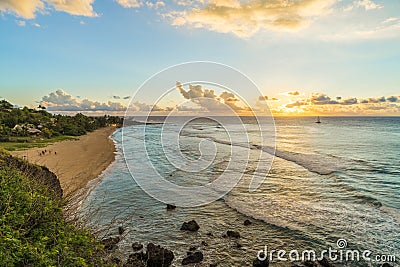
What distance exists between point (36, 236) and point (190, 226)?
713 cm

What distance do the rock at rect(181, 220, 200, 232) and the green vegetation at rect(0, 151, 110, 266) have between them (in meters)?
5.90

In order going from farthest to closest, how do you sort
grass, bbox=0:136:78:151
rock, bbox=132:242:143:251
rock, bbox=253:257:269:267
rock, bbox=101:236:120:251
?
1. grass, bbox=0:136:78:151
2. rock, bbox=132:242:143:251
3. rock, bbox=101:236:120:251
4. rock, bbox=253:257:269:267

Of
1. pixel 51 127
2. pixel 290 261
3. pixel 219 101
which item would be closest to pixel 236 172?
pixel 290 261

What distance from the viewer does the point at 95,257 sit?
5.75m

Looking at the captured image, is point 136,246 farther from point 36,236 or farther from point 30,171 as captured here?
point 30,171

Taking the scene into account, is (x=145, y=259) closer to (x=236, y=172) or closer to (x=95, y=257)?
(x=95, y=257)

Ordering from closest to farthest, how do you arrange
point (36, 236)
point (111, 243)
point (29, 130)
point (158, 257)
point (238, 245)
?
point (36, 236) < point (158, 257) < point (111, 243) < point (238, 245) < point (29, 130)

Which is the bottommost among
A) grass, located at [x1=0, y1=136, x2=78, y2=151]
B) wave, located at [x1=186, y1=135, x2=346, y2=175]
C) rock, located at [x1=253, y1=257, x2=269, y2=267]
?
wave, located at [x1=186, y1=135, x2=346, y2=175]

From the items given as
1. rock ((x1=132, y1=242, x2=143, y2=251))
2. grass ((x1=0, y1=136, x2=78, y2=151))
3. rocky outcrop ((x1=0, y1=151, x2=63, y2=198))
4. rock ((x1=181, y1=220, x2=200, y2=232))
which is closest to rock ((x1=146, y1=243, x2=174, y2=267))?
rock ((x1=132, y1=242, x2=143, y2=251))

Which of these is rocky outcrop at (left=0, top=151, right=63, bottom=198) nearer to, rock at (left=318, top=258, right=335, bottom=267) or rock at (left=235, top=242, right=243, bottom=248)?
rock at (left=235, top=242, right=243, bottom=248)

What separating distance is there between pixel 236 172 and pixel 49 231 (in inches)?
812

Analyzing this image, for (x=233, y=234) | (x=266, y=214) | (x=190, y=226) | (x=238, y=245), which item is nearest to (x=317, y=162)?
(x=266, y=214)

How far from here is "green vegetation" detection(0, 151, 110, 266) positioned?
4.43 m

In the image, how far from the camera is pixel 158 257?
8703 millimetres
